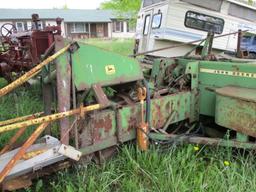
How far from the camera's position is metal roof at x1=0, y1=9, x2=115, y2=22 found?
124 ft

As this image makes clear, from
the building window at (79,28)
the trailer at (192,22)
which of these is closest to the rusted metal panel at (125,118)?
the trailer at (192,22)

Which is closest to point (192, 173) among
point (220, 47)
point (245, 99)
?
point (245, 99)

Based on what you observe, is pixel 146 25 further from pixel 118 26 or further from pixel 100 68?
pixel 118 26

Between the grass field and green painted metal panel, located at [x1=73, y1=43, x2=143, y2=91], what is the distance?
726 mm

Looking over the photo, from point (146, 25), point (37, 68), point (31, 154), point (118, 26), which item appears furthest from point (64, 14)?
point (31, 154)

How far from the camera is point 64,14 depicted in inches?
1624

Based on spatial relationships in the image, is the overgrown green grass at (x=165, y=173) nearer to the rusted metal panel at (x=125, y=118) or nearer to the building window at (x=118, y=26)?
the rusted metal panel at (x=125, y=118)

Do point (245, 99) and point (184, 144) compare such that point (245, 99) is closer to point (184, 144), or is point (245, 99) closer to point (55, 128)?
point (184, 144)

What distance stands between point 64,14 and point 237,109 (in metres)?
40.8

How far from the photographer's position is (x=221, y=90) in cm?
320

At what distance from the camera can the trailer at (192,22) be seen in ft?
34.1

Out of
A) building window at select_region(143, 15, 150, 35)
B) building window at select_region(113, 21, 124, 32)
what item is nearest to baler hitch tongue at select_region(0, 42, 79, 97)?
building window at select_region(143, 15, 150, 35)

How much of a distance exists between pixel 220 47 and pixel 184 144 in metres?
8.75

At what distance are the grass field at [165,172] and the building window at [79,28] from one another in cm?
3890
